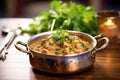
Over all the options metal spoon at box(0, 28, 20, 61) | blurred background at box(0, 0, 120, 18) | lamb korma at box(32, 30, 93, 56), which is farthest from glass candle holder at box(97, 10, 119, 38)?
blurred background at box(0, 0, 120, 18)

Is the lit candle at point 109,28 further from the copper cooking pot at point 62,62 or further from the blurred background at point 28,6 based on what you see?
the blurred background at point 28,6

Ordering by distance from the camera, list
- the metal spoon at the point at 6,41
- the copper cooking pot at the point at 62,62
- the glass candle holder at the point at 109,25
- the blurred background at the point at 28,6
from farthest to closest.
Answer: the blurred background at the point at 28,6 → the glass candle holder at the point at 109,25 → the metal spoon at the point at 6,41 → the copper cooking pot at the point at 62,62

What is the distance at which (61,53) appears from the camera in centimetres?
119

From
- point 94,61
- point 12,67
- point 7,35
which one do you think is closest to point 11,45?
point 7,35

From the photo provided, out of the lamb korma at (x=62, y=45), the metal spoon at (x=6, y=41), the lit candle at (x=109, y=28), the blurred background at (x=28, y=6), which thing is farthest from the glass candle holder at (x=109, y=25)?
the blurred background at (x=28, y=6)

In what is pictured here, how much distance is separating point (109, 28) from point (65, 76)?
1.44ft

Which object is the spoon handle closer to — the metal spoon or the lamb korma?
the metal spoon

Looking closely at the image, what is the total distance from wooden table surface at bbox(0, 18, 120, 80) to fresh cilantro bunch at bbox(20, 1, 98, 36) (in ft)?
0.59

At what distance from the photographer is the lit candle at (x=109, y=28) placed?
59.2 inches

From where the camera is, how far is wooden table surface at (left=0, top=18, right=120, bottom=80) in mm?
1187

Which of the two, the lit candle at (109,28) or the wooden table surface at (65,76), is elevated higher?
the lit candle at (109,28)

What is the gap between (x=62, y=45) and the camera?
122 centimetres

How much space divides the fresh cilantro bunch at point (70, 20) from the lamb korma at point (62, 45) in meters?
0.24

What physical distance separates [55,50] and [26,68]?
0.16 m
